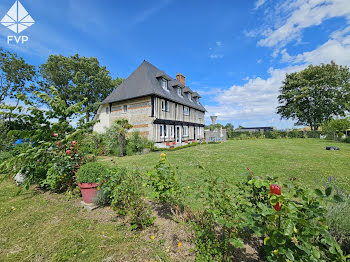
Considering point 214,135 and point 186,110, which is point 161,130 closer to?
point 186,110

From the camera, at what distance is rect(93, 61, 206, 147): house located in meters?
14.7

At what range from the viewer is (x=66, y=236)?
2432mm

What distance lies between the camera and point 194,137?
74.2ft

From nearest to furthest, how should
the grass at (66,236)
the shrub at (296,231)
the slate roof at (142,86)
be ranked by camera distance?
the shrub at (296,231) < the grass at (66,236) < the slate roof at (142,86)

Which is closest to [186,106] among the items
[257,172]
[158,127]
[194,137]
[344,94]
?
[194,137]

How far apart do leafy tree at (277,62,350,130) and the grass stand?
117 ft

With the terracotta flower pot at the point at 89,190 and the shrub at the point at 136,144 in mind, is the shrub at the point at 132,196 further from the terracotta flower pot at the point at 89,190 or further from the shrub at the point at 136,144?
the shrub at the point at 136,144

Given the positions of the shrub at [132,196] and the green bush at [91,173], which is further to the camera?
the green bush at [91,173]

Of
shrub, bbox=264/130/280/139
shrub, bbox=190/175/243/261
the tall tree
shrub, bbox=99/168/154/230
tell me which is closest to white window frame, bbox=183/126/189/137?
the tall tree

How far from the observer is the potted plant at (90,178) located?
323 cm

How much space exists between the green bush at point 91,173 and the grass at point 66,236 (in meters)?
0.66

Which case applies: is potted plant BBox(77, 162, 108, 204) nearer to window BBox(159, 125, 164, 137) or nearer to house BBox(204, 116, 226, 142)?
window BBox(159, 125, 164, 137)

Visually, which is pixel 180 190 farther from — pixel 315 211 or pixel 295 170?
pixel 295 170

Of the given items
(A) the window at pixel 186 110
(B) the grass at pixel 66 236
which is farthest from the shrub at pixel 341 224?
(A) the window at pixel 186 110
